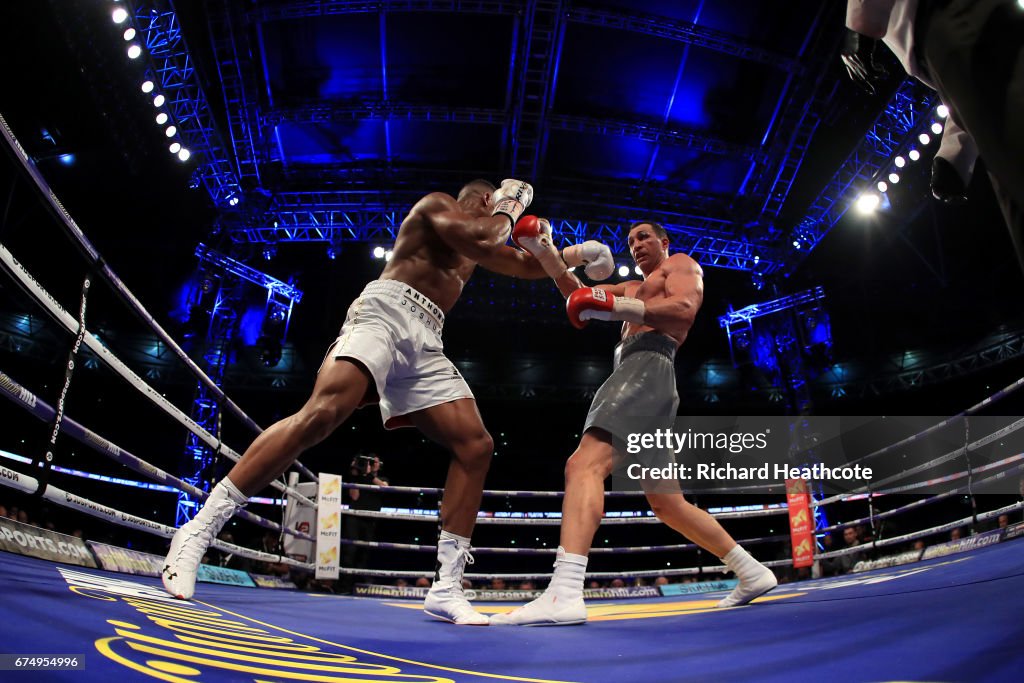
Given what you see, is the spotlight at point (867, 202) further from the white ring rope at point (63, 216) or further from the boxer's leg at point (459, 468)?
the white ring rope at point (63, 216)

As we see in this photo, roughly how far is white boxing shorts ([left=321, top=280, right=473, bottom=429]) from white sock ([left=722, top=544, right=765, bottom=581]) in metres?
1.15

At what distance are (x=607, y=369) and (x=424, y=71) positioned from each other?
673cm

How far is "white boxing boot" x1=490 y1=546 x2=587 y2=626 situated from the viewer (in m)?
1.83

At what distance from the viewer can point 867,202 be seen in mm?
8312

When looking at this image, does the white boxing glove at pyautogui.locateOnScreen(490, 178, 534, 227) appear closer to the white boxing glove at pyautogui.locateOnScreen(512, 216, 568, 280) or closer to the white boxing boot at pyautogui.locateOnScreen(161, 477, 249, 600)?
the white boxing glove at pyautogui.locateOnScreen(512, 216, 568, 280)

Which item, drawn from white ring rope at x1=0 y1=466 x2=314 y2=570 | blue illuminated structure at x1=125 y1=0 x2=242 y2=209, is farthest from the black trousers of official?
blue illuminated structure at x1=125 y1=0 x2=242 y2=209

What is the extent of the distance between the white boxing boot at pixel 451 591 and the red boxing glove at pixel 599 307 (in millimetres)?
864

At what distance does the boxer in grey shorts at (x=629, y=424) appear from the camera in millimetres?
1920

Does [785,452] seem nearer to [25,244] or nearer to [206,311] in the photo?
[206,311]

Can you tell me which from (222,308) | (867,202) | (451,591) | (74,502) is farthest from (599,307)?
(222,308)

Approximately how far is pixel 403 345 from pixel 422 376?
0.49 feet

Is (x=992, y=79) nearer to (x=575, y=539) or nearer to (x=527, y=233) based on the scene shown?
(x=575, y=539)

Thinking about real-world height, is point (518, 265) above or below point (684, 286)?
above

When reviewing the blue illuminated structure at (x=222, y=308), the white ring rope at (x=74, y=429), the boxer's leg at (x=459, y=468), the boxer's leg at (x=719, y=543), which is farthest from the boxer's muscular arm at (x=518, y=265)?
the blue illuminated structure at (x=222, y=308)
